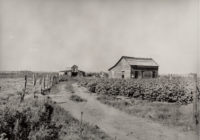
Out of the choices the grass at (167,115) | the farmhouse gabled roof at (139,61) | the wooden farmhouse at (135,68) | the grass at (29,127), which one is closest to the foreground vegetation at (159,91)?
the grass at (167,115)

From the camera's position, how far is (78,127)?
31.4 feet

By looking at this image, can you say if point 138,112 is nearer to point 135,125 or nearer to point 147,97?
point 135,125

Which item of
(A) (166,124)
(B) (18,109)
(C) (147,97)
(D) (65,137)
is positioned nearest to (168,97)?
(C) (147,97)

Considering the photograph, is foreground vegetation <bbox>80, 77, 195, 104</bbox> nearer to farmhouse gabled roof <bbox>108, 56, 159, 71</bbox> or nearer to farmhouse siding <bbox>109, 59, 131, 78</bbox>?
farmhouse siding <bbox>109, 59, 131, 78</bbox>

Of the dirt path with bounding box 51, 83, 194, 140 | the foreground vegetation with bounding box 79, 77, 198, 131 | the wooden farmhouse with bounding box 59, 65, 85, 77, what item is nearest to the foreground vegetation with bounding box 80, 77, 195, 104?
the foreground vegetation with bounding box 79, 77, 198, 131

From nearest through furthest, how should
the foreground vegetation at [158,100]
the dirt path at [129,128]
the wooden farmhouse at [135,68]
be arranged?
the dirt path at [129,128]
the foreground vegetation at [158,100]
the wooden farmhouse at [135,68]

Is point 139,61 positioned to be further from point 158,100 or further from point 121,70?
point 158,100

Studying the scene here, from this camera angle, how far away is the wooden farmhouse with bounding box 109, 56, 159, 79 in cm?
3888

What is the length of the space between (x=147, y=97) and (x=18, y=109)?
45.9 feet

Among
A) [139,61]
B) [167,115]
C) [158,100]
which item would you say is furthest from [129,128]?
[139,61]

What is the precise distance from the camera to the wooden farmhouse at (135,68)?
128ft

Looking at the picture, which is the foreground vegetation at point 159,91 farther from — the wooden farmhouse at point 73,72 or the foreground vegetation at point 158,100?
the wooden farmhouse at point 73,72

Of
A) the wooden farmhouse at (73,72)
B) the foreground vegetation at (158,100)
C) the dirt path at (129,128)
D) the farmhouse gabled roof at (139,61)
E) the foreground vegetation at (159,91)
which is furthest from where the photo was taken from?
the wooden farmhouse at (73,72)

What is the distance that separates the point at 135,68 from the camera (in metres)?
39.1
